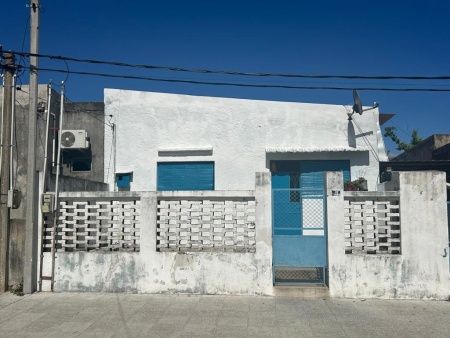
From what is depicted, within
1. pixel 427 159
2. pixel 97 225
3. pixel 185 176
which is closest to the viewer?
pixel 97 225

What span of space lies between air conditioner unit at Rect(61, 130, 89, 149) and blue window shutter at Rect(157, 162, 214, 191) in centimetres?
220

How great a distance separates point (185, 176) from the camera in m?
11.5

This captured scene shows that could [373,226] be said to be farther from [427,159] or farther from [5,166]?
[427,159]

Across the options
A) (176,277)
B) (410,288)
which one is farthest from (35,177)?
(410,288)

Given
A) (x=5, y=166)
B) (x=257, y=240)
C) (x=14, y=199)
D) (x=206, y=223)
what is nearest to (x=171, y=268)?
(x=206, y=223)

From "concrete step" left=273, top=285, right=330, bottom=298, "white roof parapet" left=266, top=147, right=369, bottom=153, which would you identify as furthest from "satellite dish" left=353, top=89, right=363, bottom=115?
"concrete step" left=273, top=285, right=330, bottom=298

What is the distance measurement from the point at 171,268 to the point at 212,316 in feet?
4.88

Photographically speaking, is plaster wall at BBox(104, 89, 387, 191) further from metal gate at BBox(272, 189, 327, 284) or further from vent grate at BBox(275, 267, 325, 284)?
vent grate at BBox(275, 267, 325, 284)

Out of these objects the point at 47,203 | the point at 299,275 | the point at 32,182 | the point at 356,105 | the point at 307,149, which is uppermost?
the point at 356,105

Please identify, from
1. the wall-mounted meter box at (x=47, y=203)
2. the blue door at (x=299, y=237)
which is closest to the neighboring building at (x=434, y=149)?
the blue door at (x=299, y=237)

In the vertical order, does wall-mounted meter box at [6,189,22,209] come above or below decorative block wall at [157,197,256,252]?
above

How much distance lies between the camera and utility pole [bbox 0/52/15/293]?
7.32 metres

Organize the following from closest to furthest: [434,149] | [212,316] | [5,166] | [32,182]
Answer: [212,316], [32,182], [5,166], [434,149]

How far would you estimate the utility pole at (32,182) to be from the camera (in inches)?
285
